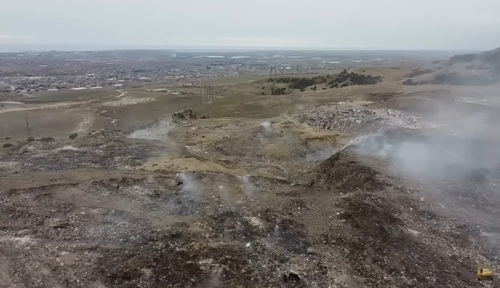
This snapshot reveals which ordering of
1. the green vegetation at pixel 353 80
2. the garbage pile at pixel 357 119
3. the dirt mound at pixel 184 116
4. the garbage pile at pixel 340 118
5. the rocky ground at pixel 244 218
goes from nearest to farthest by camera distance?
the rocky ground at pixel 244 218, the garbage pile at pixel 357 119, the garbage pile at pixel 340 118, the dirt mound at pixel 184 116, the green vegetation at pixel 353 80

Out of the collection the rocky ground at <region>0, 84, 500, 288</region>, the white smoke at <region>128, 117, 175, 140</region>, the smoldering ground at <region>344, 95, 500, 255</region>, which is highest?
the smoldering ground at <region>344, 95, 500, 255</region>

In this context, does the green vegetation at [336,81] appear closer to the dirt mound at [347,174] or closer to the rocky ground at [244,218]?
the rocky ground at [244,218]

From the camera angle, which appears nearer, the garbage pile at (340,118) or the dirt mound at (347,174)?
the dirt mound at (347,174)

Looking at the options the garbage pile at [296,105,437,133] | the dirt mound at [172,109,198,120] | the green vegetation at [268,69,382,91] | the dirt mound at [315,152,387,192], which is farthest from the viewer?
the green vegetation at [268,69,382,91]

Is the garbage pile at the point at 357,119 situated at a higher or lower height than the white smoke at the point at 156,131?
higher

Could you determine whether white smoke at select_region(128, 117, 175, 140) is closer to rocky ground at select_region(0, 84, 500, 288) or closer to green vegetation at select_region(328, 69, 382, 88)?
rocky ground at select_region(0, 84, 500, 288)

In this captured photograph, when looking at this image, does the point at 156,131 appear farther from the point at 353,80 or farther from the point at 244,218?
the point at 353,80

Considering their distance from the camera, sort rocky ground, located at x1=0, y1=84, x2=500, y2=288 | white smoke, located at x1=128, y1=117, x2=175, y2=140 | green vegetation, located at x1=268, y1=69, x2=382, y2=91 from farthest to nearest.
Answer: green vegetation, located at x1=268, y1=69, x2=382, y2=91, white smoke, located at x1=128, y1=117, x2=175, y2=140, rocky ground, located at x1=0, y1=84, x2=500, y2=288

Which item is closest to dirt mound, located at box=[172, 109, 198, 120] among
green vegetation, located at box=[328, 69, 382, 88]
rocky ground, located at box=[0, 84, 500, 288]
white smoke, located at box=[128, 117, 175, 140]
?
white smoke, located at box=[128, 117, 175, 140]

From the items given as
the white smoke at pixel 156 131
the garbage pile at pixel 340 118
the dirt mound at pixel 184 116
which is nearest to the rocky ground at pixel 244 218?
the garbage pile at pixel 340 118

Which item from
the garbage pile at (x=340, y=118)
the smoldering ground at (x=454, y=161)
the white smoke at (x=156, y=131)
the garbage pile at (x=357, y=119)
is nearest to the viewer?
the smoldering ground at (x=454, y=161)
